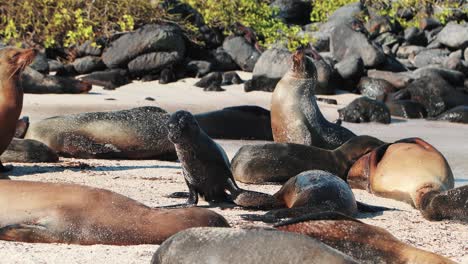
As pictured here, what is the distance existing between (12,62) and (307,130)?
3.23 metres

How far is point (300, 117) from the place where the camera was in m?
9.63

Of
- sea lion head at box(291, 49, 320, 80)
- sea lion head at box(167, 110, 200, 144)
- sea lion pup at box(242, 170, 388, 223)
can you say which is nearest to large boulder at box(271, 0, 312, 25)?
sea lion head at box(291, 49, 320, 80)

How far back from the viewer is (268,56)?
1655 centimetres

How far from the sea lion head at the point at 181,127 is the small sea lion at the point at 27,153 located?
7.21 feet

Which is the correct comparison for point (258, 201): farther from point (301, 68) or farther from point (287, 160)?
point (301, 68)

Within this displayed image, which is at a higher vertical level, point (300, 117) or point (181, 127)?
point (181, 127)

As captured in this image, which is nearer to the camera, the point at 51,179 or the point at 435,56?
the point at 51,179

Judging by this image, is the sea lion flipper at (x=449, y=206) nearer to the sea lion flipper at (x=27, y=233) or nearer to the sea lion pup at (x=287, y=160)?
the sea lion pup at (x=287, y=160)

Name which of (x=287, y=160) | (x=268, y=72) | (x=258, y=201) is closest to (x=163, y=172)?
(x=287, y=160)

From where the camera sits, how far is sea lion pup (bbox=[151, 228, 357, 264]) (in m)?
3.23

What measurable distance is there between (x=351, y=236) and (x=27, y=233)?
1.51 meters

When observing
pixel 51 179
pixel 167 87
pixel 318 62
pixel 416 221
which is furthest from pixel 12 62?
pixel 318 62

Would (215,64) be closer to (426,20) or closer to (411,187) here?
(426,20)

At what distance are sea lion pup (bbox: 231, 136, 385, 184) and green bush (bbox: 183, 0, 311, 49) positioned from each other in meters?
11.3
